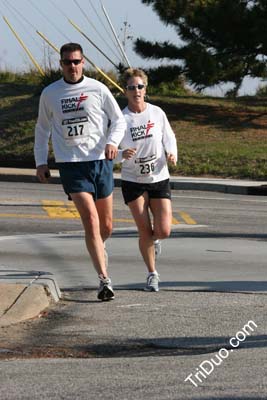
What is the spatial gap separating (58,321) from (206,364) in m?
2.13

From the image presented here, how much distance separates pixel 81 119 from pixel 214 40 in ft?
72.3

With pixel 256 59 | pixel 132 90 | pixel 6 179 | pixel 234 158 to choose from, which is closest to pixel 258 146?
pixel 234 158

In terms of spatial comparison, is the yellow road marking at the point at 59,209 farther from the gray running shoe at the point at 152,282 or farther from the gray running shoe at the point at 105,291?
the gray running shoe at the point at 105,291

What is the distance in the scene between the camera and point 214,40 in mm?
31000

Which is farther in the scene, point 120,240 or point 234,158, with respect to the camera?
point 234,158

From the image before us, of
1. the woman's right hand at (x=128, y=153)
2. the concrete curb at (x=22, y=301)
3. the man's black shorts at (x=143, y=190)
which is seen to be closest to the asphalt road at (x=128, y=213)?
the man's black shorts at (x=143, y=190)

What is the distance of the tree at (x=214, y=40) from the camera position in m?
30.3

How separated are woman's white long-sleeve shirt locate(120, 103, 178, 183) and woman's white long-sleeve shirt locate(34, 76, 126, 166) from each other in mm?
436

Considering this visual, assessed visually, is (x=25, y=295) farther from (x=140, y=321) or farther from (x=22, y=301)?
(x=140, y=321)

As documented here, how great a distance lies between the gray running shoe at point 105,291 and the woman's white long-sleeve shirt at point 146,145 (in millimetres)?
1020

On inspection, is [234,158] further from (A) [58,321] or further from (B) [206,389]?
(B) [206,389]

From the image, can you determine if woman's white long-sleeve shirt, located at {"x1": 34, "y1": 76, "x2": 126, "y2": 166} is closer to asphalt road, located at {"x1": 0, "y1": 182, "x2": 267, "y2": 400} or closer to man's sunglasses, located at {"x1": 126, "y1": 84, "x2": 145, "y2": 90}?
man's sunglasses, located at {"x1": 126, "y1": 84, "x2": 145, "y2": 90}

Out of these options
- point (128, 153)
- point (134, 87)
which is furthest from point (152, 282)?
point (134, 87)

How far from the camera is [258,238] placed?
14.3 meters
